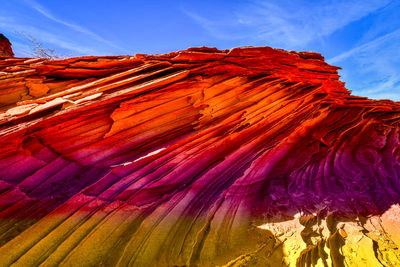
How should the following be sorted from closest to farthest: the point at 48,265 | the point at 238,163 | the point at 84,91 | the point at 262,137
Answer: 1. the point at 48,265
2. the point at 84,91
3. the point at 238,163
4. the point at 262,137

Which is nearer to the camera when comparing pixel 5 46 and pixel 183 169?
pixel 183 169

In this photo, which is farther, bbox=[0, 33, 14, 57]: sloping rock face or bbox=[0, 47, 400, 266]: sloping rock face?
bbox=[0, 33, 14, 57]: sloping rock face

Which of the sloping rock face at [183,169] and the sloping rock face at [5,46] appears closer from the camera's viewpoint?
the sloping rock face at [183,169]

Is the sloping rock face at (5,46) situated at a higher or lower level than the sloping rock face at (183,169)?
higher

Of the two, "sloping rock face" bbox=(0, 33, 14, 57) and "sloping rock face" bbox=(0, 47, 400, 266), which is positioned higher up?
"sloping rock face" bbox=(0, 33, 14, 57)

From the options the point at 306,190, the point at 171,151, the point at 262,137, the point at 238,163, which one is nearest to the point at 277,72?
the point at 262,137

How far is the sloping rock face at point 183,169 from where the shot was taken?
3.29 m

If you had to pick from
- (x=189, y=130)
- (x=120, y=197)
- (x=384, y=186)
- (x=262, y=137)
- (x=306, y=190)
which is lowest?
(x=120, y=197)

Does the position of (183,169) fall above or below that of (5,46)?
below

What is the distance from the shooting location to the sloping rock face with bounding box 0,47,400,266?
3.29 meters

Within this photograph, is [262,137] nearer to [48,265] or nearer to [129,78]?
[129,78]

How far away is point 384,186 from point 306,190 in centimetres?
220

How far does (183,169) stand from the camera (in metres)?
4.80

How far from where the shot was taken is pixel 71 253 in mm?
3002
